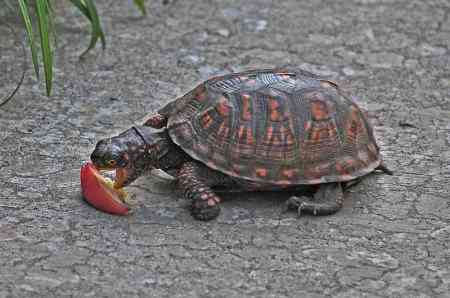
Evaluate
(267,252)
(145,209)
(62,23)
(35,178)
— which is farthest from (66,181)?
(62,23)

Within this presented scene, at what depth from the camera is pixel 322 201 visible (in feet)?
13.2

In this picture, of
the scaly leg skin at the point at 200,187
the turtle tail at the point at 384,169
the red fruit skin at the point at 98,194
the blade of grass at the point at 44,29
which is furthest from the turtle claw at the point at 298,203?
the blade of grass at the point at 44,29

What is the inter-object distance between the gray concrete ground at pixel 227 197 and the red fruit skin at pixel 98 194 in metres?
0.05

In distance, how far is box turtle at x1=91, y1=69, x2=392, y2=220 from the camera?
12.9 feet

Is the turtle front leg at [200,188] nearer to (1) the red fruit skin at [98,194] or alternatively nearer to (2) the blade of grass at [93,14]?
(1) the red fruit skin at [98,194]

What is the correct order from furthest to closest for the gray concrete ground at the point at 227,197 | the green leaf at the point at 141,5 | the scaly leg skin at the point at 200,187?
the green leaf at the point at 141,5 → the scaly leg skin at the point at 200,187 → the gray concrete ground at the point at 227,197

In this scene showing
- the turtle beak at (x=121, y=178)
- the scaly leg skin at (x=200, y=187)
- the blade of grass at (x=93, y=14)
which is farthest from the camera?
the blade of grass at (x=93, y=14)

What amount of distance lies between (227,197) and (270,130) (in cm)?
41

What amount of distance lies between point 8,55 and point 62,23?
25.7 inches

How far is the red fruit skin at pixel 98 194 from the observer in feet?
12.9

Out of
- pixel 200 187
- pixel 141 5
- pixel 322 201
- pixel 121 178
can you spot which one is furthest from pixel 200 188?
pixel 141 5

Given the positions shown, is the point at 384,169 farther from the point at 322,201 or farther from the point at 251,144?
the point at 251,144

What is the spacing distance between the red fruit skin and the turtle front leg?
28cm

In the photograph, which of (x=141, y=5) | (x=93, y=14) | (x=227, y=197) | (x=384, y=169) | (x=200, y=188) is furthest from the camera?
(x=141, y=5)
